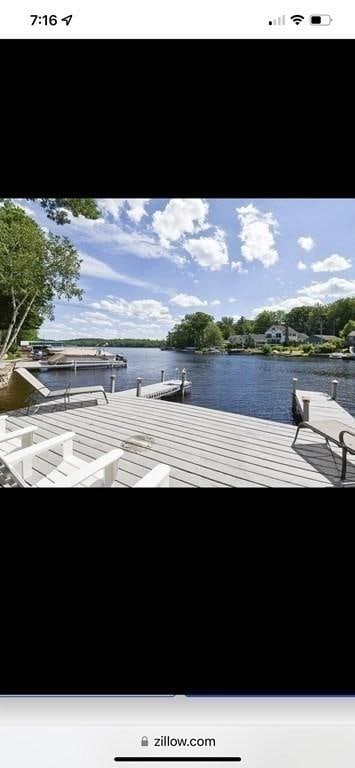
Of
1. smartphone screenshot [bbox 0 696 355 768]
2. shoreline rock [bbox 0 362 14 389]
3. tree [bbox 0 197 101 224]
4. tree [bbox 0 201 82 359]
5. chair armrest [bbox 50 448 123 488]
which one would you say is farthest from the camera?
shoreline rock [bbox 0 362 14 389]

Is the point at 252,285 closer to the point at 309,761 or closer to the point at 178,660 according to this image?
the point at 178,660

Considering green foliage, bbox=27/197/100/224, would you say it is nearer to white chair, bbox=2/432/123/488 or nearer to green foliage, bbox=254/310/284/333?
green foliage, bbox=254/310/284/333

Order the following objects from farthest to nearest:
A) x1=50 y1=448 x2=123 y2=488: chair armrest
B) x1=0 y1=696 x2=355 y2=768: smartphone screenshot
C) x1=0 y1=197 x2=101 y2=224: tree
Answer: x1=0 y1=197 x2=101 y2=224: tree < x1=50 y1=448 x2=123 y2=488: chair armrest < x1=0 y1=696 x2=355 y2=768: smartphone screenshot

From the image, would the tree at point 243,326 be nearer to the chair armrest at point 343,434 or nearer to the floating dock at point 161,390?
the floating dock at point 161,390

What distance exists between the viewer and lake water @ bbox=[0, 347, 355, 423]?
1.41m

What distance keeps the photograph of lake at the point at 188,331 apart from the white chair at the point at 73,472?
0.05 ft

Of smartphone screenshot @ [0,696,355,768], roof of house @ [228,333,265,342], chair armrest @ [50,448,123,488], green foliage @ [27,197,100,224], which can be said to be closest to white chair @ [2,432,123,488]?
chair armrest @ [50,448,123,488]

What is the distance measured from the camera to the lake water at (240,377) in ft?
4.61

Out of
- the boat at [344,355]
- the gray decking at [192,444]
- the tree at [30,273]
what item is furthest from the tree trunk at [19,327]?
the boat at [344,355]

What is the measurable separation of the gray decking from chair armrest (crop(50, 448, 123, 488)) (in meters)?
0.05

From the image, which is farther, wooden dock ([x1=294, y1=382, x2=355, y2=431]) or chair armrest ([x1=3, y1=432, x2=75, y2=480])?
wooden dock ([x1=294, y1=382, x2=355, y2=431])
